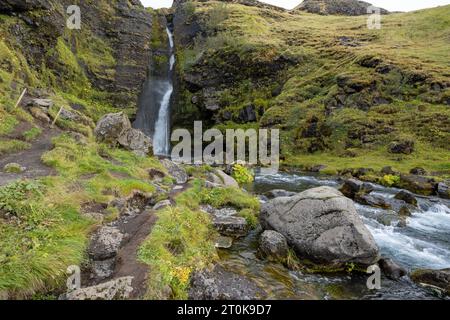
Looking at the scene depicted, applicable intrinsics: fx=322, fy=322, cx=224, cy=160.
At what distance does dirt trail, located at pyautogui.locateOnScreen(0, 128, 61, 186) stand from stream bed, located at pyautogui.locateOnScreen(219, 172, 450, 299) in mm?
8794

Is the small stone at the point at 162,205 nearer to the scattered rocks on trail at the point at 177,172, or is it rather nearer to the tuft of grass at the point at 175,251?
the tuft of grass at the point at 175,251

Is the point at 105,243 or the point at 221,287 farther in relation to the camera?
the point at 105,243

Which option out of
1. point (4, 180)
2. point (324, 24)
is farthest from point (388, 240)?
point (324, 24)

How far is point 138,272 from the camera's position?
27.1ft

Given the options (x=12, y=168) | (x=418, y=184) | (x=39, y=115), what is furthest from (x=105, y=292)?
(x=418, y=184)

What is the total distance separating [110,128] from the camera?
78.4 ft

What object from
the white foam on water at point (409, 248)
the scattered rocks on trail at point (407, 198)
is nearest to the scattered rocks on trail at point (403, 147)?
the scattered rocks on trail at point (407, 198)

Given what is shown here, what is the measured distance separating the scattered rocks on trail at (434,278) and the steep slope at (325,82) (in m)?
28.1

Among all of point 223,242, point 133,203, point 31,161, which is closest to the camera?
point 223,242

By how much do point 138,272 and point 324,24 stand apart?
10567 centimetres

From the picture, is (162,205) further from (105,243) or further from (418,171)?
(418,171)

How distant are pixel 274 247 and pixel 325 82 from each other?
57.1m

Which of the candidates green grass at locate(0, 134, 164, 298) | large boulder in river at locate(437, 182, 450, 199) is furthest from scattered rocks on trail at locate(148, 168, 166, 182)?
large boulder in river at locate(437, 182, 450, 199)
